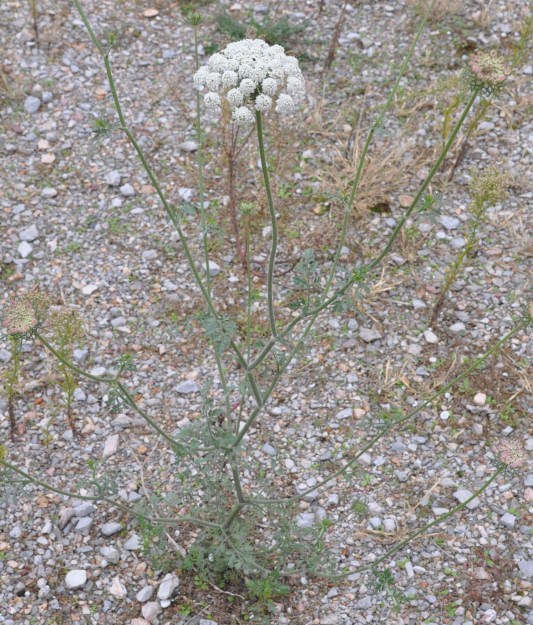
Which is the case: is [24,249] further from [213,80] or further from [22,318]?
[213,80]

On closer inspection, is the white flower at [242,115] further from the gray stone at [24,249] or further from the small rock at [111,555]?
the gray stone at [24,249]

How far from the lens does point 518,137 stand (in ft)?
17.7

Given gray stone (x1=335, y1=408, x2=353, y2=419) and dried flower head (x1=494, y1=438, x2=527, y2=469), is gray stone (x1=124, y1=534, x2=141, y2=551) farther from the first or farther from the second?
dried flower head (x1=494, y1=438, x2=527, y2=469)

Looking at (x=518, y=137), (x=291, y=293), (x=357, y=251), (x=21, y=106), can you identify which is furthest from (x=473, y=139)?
(x=21, y=106)

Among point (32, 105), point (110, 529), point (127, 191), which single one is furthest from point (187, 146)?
point (110, 529)

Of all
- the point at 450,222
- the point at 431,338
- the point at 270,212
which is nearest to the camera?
the point at 270,212

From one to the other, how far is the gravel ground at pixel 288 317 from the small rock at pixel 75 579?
0.01m

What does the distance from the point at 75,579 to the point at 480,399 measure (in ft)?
7.72

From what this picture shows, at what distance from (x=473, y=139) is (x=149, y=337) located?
284 centimetres

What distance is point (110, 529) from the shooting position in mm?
3625

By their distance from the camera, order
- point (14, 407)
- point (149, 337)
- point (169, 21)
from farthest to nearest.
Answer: point (169, 21)
point (149, 337)
point (14, 407)

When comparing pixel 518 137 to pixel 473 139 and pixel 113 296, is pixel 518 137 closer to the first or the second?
pixel 473 139

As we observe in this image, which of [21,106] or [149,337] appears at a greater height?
[21,106]

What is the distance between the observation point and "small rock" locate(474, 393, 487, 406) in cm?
412
